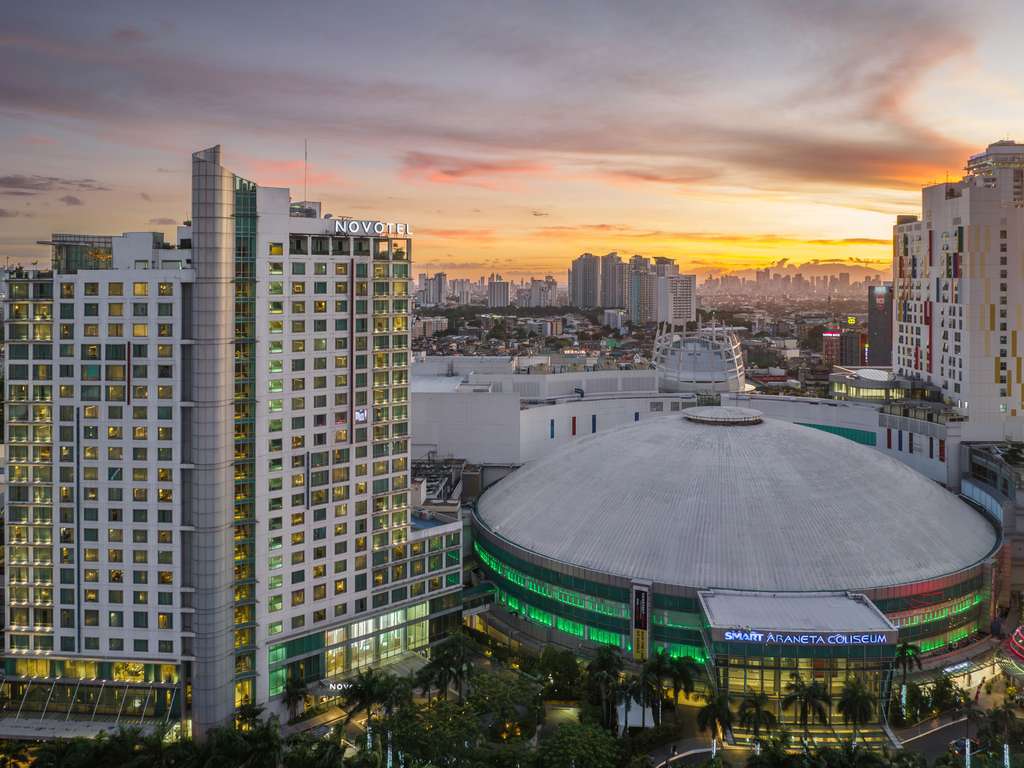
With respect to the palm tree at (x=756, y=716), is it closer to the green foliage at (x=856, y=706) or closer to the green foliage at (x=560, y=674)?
the green foliage at (x=856, y=706)

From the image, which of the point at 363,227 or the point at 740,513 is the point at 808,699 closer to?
the point at 740,513

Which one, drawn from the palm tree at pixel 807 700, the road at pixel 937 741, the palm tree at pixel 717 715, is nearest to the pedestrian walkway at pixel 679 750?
the palm tree at pixel 717 715

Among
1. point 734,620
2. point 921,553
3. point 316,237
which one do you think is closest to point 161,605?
point 316,237

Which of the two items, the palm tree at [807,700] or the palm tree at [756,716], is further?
the palm tree at [807,700]

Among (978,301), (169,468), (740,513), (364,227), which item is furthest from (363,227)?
(978,301)

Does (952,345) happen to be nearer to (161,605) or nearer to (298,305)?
(298,305)

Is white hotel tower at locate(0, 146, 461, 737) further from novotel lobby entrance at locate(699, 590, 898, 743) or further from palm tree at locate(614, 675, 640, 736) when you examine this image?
novotel lobby entrance at locate(699, 590, 898, 743)

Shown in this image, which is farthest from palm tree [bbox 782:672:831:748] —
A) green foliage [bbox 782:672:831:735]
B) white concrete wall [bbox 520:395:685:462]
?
white concrete wall [bbox 520:395:685:462]
